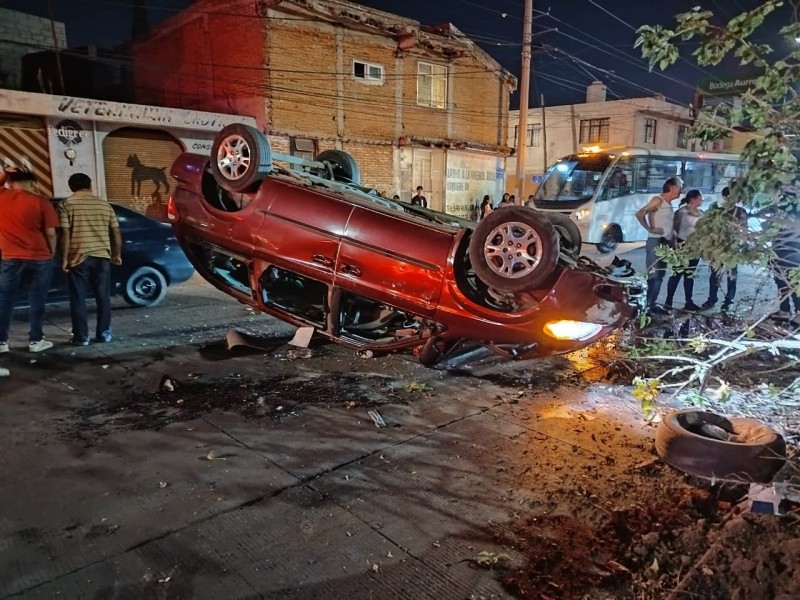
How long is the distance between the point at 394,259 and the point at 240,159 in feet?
5.58

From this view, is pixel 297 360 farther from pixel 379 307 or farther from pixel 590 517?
pixel 590 517

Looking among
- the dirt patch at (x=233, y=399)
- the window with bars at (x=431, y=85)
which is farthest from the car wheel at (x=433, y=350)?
the window with bars at (x=431, y=85)

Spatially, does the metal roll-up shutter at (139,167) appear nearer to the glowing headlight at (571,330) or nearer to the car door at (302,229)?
the car door at (302,229)

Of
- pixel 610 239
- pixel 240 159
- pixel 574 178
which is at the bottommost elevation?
pixel 610 239

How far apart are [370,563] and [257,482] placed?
3.28 ft

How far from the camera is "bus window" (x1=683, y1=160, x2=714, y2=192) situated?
1686 cm

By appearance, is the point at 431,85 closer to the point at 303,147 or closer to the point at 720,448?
the point at 303,147

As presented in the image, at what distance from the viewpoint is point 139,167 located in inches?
516

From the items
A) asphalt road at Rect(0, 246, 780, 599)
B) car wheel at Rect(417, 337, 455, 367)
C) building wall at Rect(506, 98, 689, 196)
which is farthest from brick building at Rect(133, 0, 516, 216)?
car wheel at Rect(417, 337, 455, 367)

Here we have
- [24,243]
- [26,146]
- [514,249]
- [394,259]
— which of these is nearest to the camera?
[514,249]

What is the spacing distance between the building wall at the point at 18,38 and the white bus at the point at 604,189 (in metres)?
15.9

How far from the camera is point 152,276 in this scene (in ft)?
26.9

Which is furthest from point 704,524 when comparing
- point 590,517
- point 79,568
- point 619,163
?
point 619,163

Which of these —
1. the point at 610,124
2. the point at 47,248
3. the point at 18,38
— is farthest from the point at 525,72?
the point at 610,124
